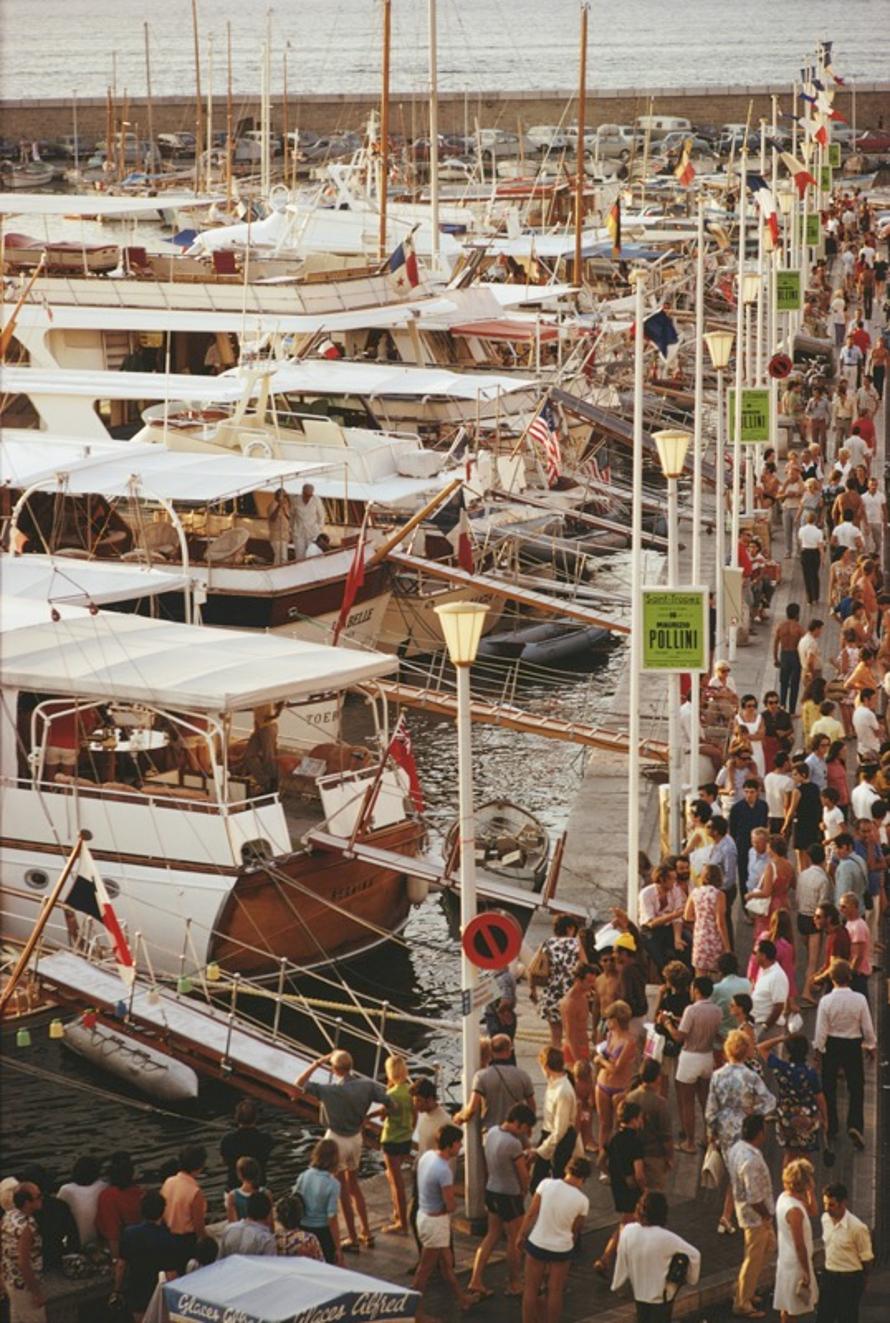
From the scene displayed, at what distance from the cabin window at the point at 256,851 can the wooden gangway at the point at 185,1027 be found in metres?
1.73

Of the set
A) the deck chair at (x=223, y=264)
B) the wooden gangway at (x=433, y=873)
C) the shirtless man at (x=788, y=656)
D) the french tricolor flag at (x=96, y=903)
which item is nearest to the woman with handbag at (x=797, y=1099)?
the french tricolor flag at (x=96, y=903)

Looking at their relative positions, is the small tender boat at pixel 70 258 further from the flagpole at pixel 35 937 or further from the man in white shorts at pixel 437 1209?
the man in white shorts at pixel 437 1209

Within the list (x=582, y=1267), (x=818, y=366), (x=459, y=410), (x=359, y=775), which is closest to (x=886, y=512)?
(x=459, y=410)

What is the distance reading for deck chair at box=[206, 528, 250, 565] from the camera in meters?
31.5

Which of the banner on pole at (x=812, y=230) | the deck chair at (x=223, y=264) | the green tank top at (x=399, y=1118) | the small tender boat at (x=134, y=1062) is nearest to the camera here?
the green tank top at (x=399, y=1118)

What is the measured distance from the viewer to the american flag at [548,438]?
124ft

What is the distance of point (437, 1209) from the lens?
15070mm

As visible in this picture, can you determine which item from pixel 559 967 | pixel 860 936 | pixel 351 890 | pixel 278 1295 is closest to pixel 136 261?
pixel 351 890

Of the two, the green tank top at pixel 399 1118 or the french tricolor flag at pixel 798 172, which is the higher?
the french tricolor flag at pixel 798 172

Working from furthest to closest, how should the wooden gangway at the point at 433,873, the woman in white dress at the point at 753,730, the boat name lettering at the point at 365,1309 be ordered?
1. the woman in white dress at the point at 753,730
2. the wooden gangway at the point at 433,873
3. the boat name lettering at the point at 365,1309

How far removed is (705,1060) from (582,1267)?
1906mm

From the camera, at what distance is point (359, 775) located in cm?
2409

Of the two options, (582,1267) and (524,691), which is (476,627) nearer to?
(582,1267)

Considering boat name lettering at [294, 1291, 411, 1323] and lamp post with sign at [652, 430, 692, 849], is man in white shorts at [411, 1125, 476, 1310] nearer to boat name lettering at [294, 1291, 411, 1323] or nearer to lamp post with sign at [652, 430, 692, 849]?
boat name lettering at [294, 1291, 411, 1323]
